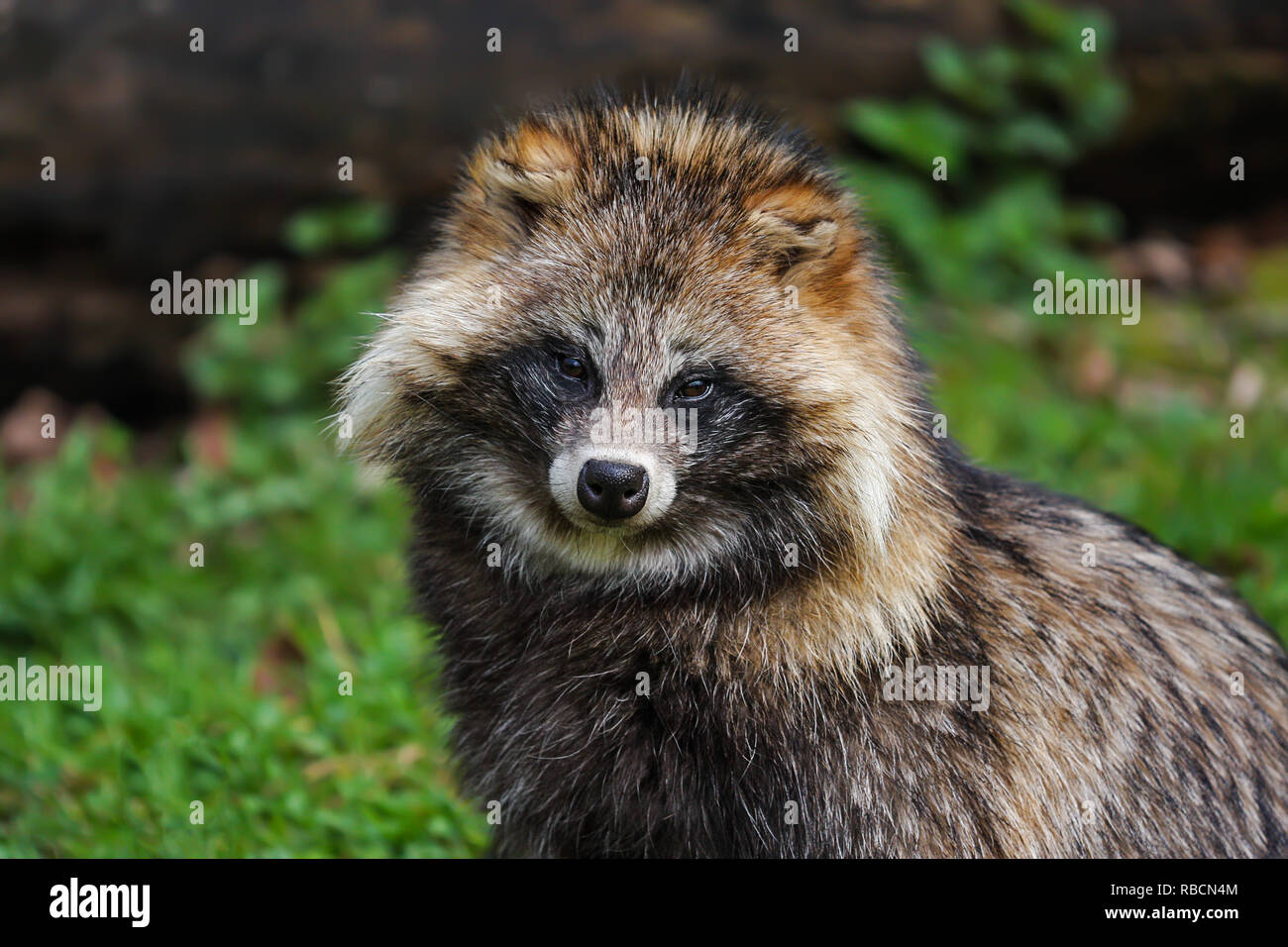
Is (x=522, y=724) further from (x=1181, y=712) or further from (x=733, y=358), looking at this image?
(x=1181, y=712)

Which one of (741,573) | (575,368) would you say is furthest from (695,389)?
(741,573)

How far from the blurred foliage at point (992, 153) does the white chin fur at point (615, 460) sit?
16.2 ft

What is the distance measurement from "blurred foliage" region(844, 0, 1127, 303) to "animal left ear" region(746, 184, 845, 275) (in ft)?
14.4

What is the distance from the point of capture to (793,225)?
406 cm

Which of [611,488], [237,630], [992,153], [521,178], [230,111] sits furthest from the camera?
[992,153]

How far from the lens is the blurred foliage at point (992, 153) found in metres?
8.49

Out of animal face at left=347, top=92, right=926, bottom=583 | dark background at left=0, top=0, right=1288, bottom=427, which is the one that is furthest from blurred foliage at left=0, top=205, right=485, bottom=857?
animal face at left=347, top=92, right=926, bottom=583

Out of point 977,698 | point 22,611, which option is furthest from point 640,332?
point 22,611

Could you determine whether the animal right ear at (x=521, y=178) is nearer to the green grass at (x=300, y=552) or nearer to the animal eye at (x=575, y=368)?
the animal eye at (x=575, y=368)

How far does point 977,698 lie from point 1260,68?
6990mm

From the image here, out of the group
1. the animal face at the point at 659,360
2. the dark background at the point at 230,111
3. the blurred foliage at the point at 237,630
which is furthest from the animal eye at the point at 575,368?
the dark background at the point at 230,111

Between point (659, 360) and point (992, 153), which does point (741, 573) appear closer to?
point (659, 360)

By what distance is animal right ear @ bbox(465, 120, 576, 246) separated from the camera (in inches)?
163

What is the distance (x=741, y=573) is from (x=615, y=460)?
53 centimetres
